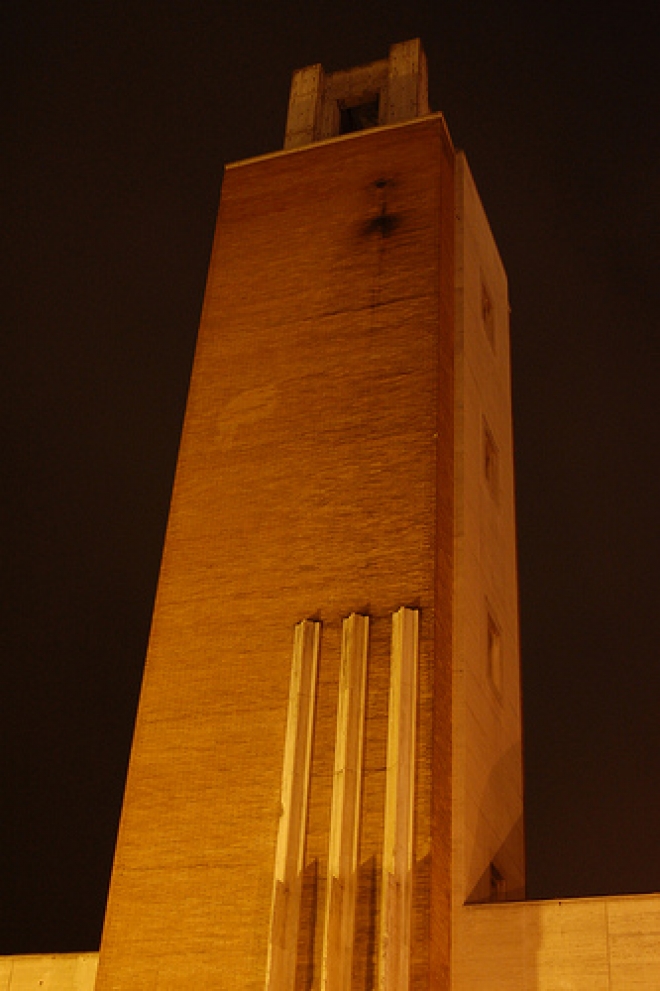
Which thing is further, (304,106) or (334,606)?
(304,106)

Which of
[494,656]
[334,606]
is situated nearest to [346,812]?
[334,606]

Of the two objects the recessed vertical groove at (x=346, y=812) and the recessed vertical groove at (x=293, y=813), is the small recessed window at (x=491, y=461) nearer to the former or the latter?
the recessed vertical groove at (x=346, y=812)

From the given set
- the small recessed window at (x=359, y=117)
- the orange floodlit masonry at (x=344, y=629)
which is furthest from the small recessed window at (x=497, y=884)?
the small recessed window at (x=359, y=117)

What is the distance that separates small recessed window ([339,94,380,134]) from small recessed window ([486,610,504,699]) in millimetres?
10618

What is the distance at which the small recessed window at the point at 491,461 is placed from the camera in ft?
68.9

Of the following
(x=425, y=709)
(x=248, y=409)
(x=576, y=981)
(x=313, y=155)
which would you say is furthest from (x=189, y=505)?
(x=576, y=981)

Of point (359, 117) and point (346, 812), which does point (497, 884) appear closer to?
point (346, 812)

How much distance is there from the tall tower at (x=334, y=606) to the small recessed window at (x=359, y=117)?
4.29 ft

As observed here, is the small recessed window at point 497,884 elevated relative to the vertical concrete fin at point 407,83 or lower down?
lower down

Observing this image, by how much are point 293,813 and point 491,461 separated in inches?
316

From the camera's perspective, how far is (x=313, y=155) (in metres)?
22.5

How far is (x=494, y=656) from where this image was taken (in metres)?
19.2

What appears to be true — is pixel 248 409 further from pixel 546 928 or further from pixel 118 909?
pixel 546 928

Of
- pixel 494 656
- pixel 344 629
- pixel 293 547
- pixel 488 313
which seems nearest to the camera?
pixel 344 629
